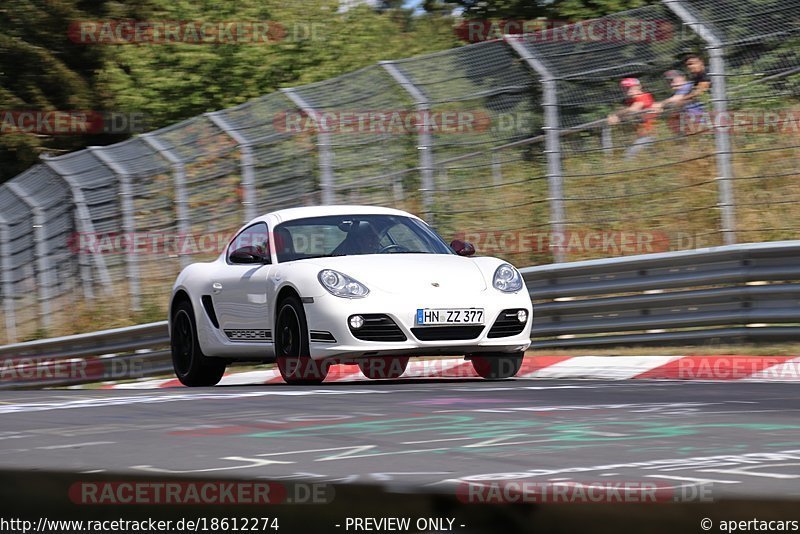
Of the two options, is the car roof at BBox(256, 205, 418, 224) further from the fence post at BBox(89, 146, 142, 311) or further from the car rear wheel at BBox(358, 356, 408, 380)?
the fence post at BBox(89, 146, 142, 311)

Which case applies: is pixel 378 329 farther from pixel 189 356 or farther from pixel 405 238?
pixel 189 356

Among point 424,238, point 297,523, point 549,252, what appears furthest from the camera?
point 549,252

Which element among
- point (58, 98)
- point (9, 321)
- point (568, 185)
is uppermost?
point (58, 98)

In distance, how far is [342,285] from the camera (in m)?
8.69

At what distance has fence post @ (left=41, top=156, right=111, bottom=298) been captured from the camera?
1761 centimetres

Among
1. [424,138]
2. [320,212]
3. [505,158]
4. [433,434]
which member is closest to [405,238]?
[320,212]

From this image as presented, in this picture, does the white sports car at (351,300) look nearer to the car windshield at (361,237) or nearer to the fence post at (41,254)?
the car windshield at (361,237)

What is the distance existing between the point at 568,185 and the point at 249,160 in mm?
3619

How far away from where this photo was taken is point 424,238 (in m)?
9.89

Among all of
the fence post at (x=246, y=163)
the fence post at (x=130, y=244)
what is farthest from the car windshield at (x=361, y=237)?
the fence post at (x=130, y=244)

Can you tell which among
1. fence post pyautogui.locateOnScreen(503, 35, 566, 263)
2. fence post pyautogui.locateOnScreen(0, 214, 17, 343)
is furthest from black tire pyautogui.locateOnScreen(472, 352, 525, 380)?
fence post pyautogui.locateOnScreen(0, 214, 17, 343)

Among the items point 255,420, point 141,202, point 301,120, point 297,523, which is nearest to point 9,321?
point 141,202

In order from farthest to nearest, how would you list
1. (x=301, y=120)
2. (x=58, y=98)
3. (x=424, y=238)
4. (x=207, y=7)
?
1. (x=58, y=98)
2. (x=207, y=7)
3. (x=301, y=120)
4. (x=424, y=238)

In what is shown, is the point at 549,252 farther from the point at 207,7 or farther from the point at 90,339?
the point at 207,7
